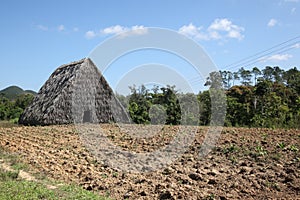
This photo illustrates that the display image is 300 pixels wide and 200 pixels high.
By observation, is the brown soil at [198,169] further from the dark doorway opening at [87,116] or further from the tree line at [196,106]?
the tree line at [196,106]

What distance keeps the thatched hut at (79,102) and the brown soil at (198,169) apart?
496 centimetres

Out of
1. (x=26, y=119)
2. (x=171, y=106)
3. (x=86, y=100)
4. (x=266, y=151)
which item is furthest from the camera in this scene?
(x=171, y=106)

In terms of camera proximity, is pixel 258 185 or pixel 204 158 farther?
pixel 204 158

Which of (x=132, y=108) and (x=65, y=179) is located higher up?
(x=132, y=108)

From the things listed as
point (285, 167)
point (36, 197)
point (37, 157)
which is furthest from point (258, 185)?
point (37, 157)

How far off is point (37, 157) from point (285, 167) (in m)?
4.47

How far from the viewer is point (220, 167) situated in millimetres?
5320

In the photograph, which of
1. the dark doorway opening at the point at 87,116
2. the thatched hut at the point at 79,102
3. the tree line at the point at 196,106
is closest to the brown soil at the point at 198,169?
the thatched hut at the point at 79,102

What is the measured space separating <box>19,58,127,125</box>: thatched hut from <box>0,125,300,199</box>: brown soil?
496 centimetres

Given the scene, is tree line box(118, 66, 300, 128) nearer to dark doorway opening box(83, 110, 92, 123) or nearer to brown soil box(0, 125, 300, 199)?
dark doorway opening box(83, 110, 92, 123)

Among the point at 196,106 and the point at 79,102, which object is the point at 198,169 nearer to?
the point at 79,102

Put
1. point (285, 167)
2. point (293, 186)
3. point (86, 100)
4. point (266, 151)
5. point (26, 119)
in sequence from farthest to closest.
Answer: point (26, 119), point (86, 100), point (266, 151), point (285, 167), point (293, 186)

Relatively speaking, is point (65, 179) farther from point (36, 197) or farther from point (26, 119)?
point (26, 119)

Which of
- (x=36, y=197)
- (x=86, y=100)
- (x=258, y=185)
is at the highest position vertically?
(x=86, y=100)
